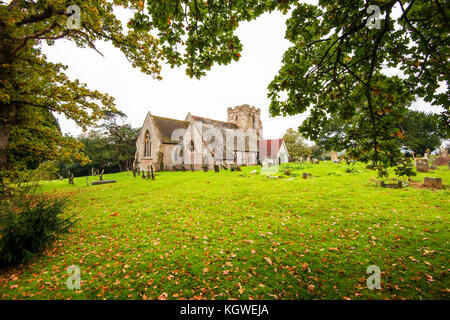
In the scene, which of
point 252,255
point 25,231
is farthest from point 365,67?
point 25,231

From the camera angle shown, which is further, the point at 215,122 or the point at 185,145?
the point at 215,122

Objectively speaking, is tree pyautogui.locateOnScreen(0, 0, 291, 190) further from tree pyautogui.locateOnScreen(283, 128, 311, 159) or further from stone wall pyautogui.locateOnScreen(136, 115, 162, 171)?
tree pyautogui.locateOnScreen(283, 128, 311, 159)

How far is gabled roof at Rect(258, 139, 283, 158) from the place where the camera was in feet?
127

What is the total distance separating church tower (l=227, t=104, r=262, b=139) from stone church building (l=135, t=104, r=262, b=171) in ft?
23.3

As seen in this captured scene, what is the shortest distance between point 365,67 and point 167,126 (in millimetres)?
31824

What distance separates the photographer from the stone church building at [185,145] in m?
29.7

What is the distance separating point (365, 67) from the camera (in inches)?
188

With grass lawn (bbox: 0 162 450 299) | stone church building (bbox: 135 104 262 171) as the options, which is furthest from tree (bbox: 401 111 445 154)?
grass lawn (bbox: 0 162 450 299)

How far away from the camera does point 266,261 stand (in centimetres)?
416

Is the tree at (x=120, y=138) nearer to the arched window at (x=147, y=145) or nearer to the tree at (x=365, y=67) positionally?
the arched window at (x=147, y=145)

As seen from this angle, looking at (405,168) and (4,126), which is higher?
(4,126)

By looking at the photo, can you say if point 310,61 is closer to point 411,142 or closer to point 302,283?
point 302,283

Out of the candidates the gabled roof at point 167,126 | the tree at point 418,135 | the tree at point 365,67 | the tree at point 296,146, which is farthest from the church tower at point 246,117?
the tree at point 365,67

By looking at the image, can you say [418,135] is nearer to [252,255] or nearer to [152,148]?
[252,255]
